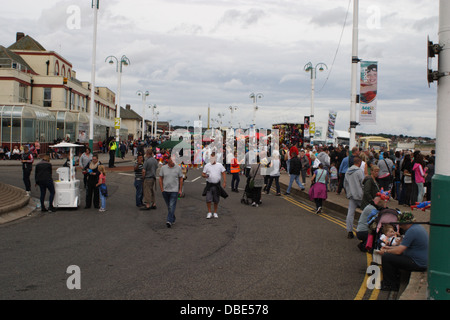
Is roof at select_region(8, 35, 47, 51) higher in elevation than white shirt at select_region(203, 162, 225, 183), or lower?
higher

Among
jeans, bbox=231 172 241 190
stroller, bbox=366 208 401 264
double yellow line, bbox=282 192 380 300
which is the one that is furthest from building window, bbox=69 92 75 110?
stroller, bbox=366 208 401 264

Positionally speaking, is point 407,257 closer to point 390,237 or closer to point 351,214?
point 390,237

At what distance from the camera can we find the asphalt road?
633 centimetres

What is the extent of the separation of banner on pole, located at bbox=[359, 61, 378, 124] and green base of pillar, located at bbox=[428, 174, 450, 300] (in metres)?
13.6

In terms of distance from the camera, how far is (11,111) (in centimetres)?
3559

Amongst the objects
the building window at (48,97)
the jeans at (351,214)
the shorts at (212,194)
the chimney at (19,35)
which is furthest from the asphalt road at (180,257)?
the chimney at (19,35)

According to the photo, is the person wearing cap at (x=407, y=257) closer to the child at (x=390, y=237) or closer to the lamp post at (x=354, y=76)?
the child at (x=390, y=237)

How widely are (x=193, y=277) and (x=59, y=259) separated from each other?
2683mm

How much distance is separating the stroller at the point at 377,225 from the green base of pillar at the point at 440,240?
296 centimetres

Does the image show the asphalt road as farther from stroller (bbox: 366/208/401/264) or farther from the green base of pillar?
the green base of pillar

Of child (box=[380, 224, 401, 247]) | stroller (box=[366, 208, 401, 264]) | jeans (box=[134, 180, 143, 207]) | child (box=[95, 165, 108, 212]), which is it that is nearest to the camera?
child (box=[380, 224, 401, 247])

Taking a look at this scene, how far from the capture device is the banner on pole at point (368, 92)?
17516mm
